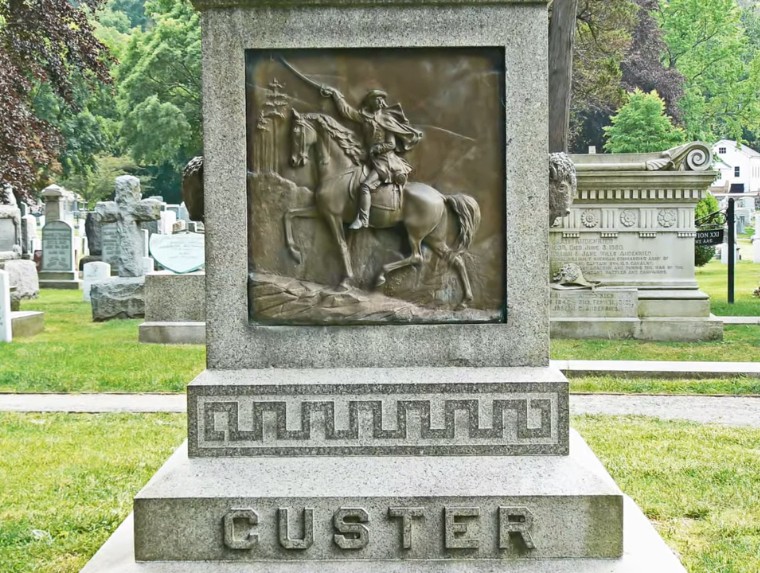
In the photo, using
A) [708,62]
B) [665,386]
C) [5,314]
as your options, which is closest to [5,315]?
[5,314]

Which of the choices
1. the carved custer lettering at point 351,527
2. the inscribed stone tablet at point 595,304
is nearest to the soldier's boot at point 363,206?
the carved custer lettering at point 351,527

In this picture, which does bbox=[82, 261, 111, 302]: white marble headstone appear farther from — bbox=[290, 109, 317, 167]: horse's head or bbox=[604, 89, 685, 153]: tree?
bbox=[604, 89, 685, 153]: tree

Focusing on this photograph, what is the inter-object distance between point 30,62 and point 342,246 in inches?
618

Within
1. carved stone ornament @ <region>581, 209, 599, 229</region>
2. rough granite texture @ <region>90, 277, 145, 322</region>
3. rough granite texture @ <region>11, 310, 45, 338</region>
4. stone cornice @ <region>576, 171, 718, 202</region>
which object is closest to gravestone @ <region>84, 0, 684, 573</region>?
stone cornice @ <region>576, 171, 718, 202</region>

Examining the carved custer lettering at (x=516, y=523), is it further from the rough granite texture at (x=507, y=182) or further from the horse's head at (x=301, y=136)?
the horse's head at (x=301, y=136)

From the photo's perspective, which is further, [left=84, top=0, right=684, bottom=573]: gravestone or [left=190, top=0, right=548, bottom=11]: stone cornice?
[left=190, top=0, right=548, bottom=11]: stone cornice

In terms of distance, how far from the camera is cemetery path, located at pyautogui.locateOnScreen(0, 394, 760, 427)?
821 centimetres

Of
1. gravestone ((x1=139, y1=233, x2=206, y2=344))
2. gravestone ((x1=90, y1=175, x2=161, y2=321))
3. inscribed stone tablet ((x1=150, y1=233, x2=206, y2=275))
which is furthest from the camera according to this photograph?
gravestone ((x1=90, y1=175, x2=161, y2=321))

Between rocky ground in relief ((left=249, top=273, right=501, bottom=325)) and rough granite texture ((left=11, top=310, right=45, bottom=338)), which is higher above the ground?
rocky ground in relief ((left=249, top=273, right=501, bottom=325))

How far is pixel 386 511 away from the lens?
377 centimetres

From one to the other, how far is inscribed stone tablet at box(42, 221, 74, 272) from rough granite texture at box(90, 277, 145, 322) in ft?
29.7

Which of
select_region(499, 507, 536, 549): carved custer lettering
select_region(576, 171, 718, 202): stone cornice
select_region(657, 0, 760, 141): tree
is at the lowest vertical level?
select_region(499, 507, 536, 549): carved custer lettering

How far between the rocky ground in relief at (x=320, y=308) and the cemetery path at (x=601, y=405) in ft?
15.0

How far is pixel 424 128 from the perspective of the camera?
4.12m
